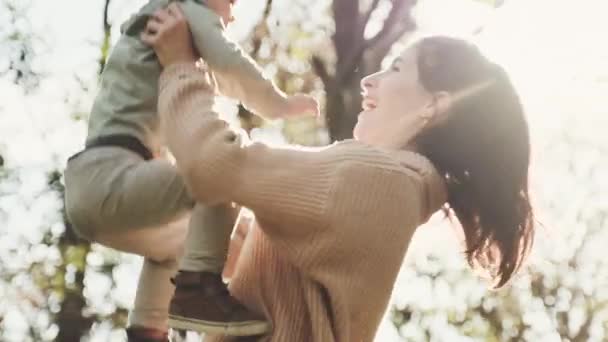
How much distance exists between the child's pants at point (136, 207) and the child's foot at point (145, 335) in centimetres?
33

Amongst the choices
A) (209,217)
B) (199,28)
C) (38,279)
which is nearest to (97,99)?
(199,28)

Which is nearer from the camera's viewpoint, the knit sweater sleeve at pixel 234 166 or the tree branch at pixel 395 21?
the knit sweater sleeve at pixel 234 166

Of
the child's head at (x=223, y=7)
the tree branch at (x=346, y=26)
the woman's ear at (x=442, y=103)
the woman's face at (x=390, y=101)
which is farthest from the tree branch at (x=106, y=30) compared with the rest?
the woman's ear at (x=442, y=103)

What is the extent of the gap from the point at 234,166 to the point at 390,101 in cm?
75

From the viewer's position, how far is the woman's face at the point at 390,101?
9.25 ft

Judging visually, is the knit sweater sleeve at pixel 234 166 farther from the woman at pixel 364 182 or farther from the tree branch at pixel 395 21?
the tree branch at pixel 395 21

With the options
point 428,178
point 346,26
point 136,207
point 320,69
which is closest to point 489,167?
point 428,178

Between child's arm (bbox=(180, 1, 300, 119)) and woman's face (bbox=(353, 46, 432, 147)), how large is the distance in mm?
276

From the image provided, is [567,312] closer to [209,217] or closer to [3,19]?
[3,19]

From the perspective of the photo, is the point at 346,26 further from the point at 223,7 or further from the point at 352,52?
the point at 223,7

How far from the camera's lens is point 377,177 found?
2498mm

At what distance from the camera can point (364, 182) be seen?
8.11ft

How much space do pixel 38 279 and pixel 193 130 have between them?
10.6 meters

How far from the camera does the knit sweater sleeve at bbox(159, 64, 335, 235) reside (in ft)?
7.50
